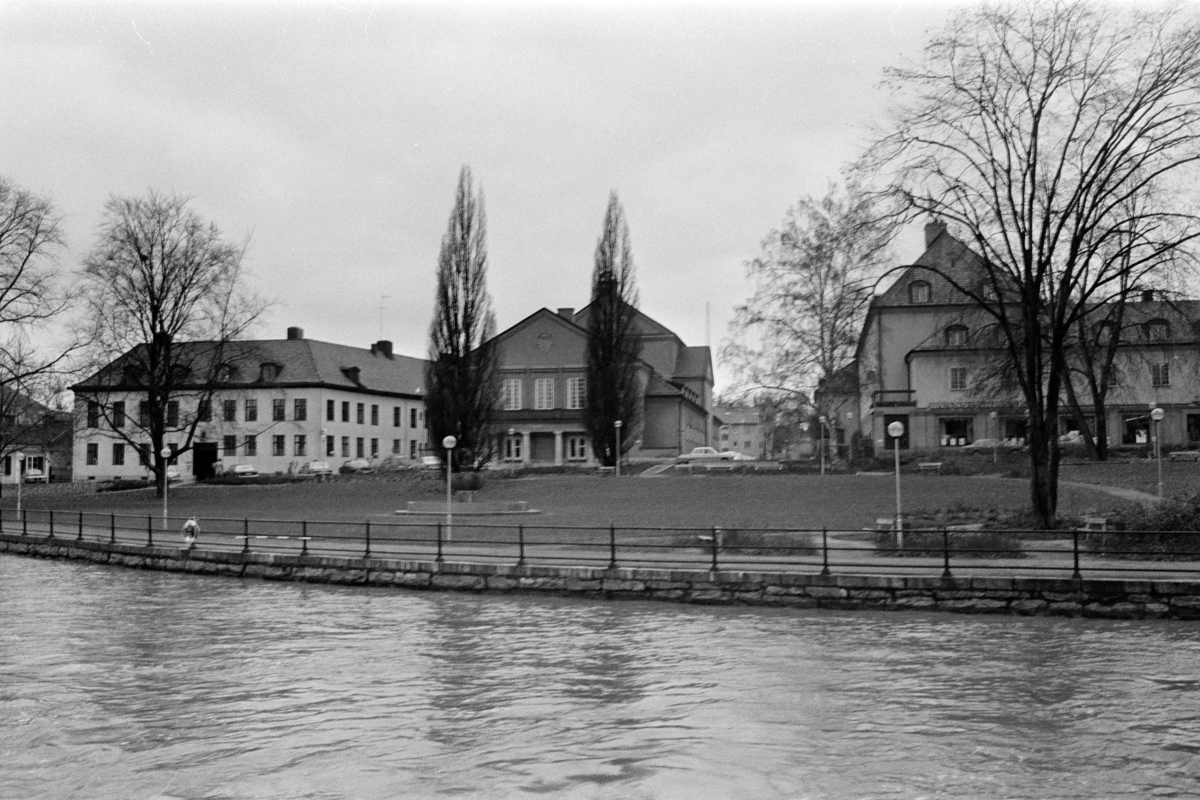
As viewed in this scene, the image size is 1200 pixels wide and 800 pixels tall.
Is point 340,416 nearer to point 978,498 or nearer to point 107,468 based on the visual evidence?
point 107,468

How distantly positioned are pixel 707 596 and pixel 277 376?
2534 inches

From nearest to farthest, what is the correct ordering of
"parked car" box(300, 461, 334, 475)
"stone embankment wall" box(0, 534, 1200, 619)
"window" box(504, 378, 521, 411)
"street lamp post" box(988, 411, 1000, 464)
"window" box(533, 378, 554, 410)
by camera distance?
"stone embankment wall" box(0, 534, 1200, 619), "street lamp post" box(988, 411, 1000, 464), "parked car" box(300, 461, 334, 475), "window" box(533, 378, 554, 410), "window" box(504, 378, 521, 411)

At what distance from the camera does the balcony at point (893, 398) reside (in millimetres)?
69894

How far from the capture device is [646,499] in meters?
45.4

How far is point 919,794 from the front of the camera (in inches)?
387

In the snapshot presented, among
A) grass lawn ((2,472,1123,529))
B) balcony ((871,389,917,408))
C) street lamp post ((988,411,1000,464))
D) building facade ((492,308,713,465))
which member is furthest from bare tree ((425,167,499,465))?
street lamp post ((988,411,1000,464))

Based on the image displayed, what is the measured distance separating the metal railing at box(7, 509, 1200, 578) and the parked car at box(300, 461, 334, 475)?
31.2 meters

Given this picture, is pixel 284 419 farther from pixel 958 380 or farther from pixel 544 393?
pixel 958 380

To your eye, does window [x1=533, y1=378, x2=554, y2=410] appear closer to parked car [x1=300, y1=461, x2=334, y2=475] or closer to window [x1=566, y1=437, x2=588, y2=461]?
window [x1=566, y1=437, x2=588, y2=461]

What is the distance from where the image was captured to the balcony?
229 feet

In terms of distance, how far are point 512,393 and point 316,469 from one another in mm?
15104

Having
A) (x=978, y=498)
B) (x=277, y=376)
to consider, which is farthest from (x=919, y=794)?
(x=277, y=376)

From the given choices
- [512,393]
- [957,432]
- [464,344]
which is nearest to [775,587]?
[464,344]

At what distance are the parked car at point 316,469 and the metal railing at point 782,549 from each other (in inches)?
1229
